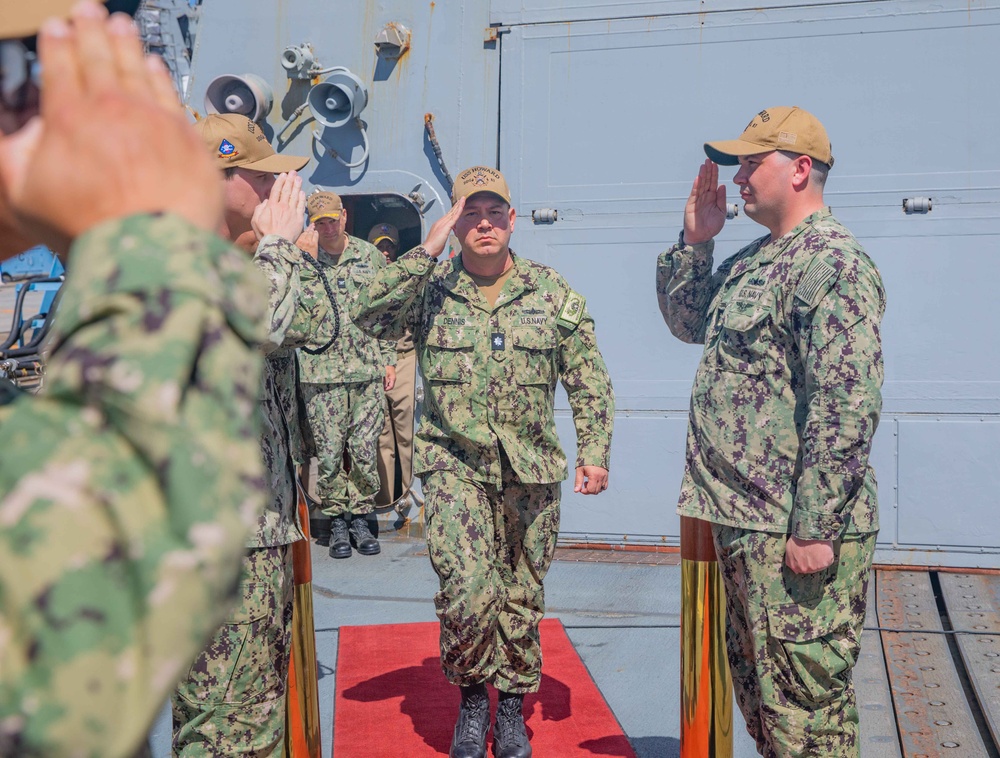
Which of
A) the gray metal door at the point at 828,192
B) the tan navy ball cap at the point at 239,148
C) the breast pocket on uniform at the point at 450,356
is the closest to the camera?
the tan navy ball cap at the point at 239,148

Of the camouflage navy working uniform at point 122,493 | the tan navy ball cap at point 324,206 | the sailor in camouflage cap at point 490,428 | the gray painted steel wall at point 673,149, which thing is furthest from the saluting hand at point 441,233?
the camouflage navy working uniform at point 122,493

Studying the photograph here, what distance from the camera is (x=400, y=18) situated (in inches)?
237

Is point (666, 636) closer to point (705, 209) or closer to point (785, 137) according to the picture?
point (705, 209)

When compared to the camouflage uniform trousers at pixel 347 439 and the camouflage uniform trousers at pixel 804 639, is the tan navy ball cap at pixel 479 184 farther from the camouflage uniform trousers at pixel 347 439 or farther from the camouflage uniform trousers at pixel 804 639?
the camouflage uniform trousers at pixel 347 439

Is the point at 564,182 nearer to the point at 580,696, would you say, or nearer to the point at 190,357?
the point at 580,696

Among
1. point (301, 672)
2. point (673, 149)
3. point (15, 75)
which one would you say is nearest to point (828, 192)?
point (673, 149)

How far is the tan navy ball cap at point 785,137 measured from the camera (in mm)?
2871

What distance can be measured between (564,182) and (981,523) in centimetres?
285

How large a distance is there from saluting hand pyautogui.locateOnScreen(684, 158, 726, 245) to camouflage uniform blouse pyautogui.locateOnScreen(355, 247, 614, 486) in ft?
2.09

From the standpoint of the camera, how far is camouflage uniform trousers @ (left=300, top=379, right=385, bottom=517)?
607 cm

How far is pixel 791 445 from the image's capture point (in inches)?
106

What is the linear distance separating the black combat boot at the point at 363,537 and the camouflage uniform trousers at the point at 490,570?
2457 millimetres

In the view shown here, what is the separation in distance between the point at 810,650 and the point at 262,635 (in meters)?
1.37

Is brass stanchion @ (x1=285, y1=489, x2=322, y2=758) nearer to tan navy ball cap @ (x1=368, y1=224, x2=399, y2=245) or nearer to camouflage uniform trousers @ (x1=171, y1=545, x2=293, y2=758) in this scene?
camouflage uniform trousers @ (x1=171, y1=545, x2=293, y2=758)
